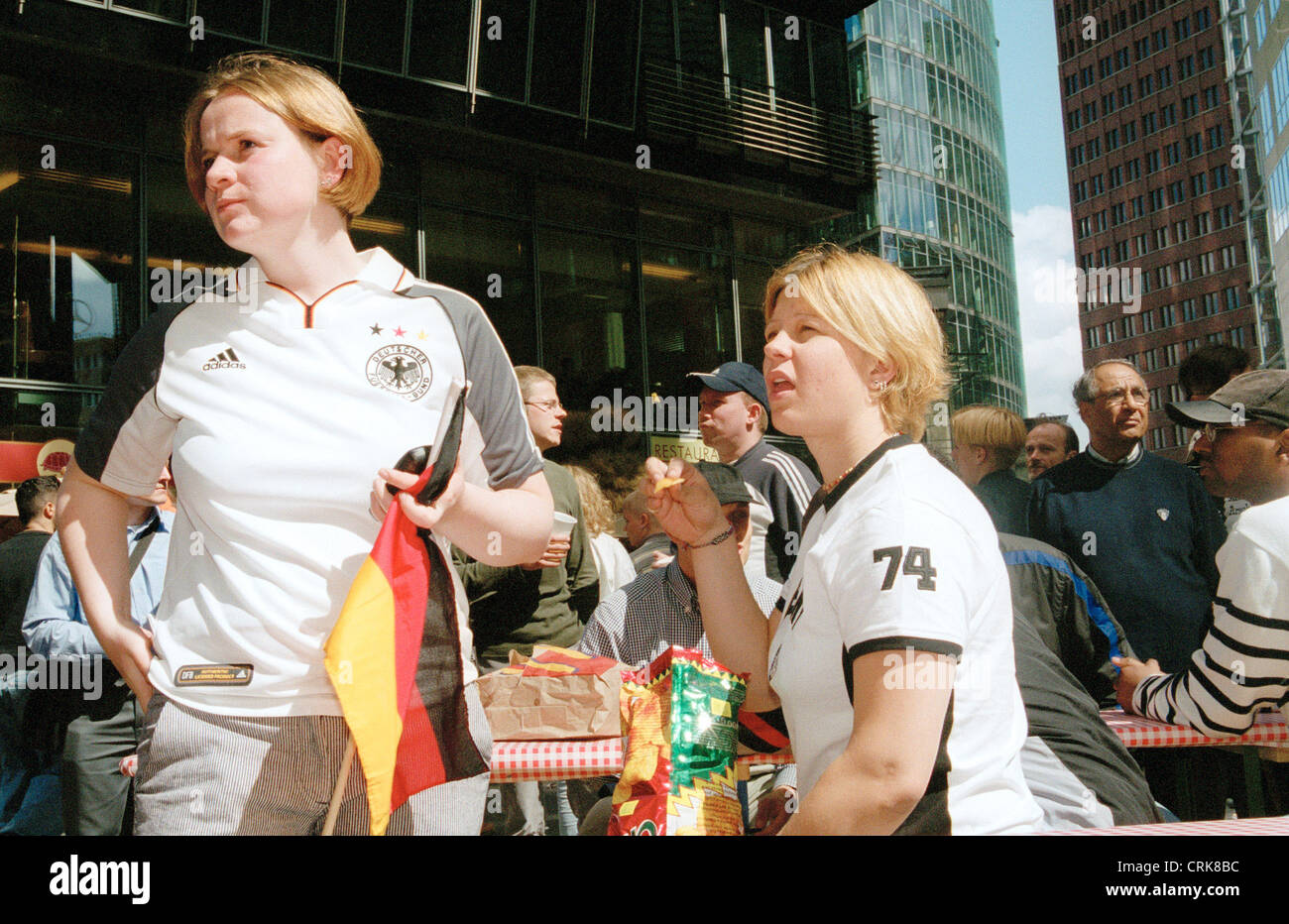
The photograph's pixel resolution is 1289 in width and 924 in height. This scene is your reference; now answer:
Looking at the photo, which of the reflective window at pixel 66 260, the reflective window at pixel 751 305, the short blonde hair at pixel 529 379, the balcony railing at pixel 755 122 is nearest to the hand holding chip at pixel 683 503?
the short blonde hair at pixel 529 379

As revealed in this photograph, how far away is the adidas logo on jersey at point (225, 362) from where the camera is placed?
164cm

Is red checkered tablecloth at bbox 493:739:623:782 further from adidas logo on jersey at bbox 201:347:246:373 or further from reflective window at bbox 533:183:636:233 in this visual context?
reflective window at bbox 533:183:636:233

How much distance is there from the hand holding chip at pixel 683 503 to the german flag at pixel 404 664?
0.52m

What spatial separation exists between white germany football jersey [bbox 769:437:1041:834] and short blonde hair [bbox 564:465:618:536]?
9.94ft

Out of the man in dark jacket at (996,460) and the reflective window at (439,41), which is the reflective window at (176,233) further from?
the man in dark jacket at (996,460)

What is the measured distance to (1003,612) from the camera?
1.60m

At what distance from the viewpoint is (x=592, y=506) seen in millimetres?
4762

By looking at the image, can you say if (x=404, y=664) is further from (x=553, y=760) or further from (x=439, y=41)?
(x=439, y=41)

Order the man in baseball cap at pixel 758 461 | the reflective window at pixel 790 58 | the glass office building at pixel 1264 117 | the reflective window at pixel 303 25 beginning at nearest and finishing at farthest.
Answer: the man in baseball cap at pixel 758 461 < the glass office building at pixel 1264 117 < the reflective window at pixel 303 25 < the reflective window at pixel 790 58

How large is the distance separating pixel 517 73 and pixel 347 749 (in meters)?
9.11

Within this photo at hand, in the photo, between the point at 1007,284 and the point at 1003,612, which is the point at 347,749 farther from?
the point at 1007,284

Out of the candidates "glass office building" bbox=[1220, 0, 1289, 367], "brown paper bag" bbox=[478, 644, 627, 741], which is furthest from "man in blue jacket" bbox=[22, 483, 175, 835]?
"glass office building" bbox=[1220, 0, 1289, 367]

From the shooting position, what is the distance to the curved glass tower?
4605 mm

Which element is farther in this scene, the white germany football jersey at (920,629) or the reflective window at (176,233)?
the reflective window at (176,233)
